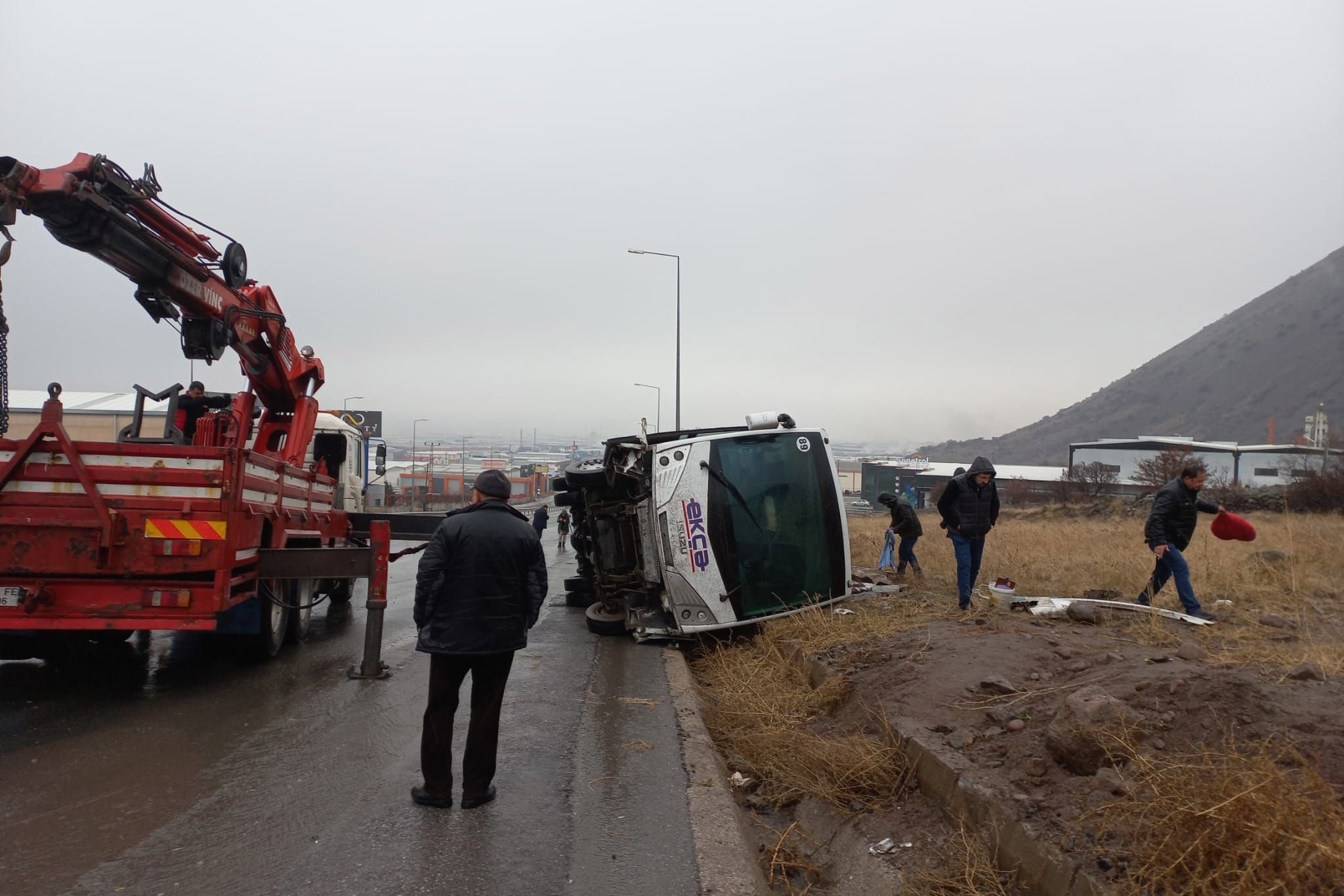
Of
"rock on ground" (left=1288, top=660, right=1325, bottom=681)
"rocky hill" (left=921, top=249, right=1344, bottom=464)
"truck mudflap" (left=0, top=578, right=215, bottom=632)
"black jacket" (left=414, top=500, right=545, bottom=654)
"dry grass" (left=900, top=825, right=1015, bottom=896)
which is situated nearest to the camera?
"dry grass" (left=900, top=825, right=1015, bottom=896)

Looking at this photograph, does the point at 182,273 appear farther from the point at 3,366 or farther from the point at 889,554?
the point at 889,554

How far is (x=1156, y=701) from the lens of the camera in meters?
3.99

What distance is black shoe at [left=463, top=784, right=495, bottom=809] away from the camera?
4562 millimetres

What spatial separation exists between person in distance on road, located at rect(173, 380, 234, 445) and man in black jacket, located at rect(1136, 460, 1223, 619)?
8.79m

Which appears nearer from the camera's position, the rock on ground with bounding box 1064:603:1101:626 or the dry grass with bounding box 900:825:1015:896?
the dry grass with bounding box 900:825:1015:896

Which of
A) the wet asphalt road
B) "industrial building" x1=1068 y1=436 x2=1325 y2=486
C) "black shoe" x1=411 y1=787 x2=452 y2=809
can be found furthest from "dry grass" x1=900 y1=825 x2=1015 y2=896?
"industrial building" x1=1068 y1=436 x2=1325 y2=486

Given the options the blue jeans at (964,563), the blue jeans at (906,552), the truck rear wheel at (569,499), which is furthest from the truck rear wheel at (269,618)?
the blue jeans at (906,552)

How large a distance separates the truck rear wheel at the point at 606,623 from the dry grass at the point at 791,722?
134cm

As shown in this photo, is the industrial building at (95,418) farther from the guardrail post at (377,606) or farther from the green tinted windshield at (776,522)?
the green tinted windshield at (776,522)

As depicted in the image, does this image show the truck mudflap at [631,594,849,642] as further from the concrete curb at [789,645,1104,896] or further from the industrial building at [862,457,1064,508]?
the industrial building at [862,457,1064,508]

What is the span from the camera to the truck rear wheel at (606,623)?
9.80 metres

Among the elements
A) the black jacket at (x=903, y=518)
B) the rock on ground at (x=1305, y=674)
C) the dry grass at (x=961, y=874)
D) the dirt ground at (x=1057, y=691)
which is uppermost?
the black jacket at (x=903, y=518)

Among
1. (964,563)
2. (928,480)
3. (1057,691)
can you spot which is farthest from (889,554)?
(928,480)

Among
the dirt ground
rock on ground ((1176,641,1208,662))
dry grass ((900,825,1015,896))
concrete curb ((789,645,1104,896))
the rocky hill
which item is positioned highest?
the rocky hill
